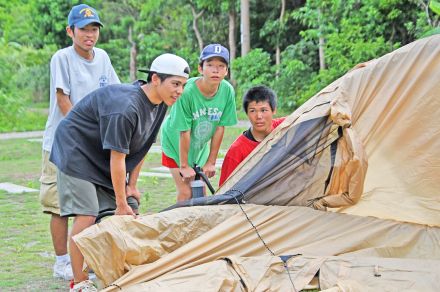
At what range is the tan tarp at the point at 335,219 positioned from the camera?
12.8ft

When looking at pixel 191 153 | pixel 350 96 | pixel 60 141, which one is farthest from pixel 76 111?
pixel 350 96

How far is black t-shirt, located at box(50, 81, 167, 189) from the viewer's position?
4.01 metres

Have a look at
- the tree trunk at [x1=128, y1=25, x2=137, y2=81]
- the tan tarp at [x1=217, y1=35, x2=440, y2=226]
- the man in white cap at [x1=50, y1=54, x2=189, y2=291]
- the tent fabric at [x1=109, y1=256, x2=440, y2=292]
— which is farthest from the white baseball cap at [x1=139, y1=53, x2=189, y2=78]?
the tree trunk at [x1=128, y1=25, x2=137, y2=81]

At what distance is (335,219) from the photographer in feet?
14.1

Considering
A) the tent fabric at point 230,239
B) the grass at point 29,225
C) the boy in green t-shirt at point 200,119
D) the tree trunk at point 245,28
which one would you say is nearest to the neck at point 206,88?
the boy in green t-shirt at point 200,119

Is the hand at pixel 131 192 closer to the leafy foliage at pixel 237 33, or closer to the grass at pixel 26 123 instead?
the leafy foliage at pixel 237 33

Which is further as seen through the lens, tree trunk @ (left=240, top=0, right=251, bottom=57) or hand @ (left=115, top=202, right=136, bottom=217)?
tree trunk @ (left=240, top=0, right=251, bottom=57)

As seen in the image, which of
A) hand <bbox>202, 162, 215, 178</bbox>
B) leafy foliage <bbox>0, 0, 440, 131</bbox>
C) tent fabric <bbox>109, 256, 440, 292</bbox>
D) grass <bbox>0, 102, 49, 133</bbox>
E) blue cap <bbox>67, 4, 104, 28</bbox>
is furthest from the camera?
grass <bbox>0, 102, 49, 133</bbox>

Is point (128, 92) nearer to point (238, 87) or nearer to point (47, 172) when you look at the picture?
point (47, 172)

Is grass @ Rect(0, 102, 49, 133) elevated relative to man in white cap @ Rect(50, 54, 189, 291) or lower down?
lower down

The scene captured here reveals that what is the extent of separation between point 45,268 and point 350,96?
2464mm

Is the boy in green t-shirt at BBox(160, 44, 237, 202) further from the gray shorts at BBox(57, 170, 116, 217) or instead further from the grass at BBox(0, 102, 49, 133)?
the grass at BBox(0, 102, 49, 133)

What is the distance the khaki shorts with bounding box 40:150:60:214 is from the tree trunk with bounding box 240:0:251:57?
627 inches

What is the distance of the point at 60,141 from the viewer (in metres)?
4.30
